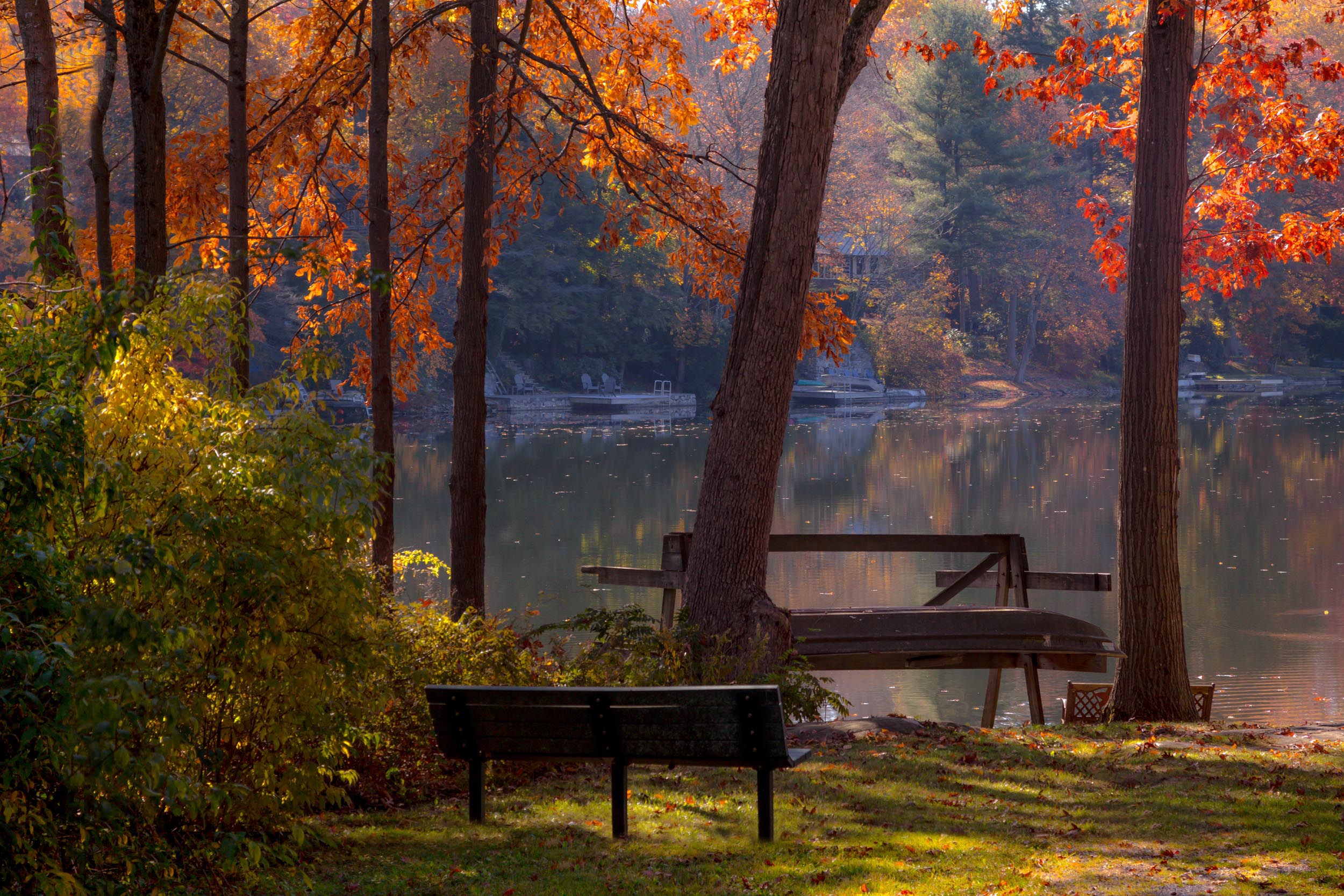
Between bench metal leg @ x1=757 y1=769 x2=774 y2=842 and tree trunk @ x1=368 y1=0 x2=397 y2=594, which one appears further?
tree trunk @ x1=368 y1=0 x2=397 y2=594

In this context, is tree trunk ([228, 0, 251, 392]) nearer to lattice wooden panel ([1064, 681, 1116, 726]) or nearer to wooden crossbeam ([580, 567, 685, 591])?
wooden crossbeam ([580, 567, 685, 591])

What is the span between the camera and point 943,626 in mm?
8422

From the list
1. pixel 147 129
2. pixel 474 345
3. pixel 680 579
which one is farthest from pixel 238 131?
pixel 680 579

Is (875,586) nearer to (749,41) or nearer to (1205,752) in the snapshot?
(749,41)

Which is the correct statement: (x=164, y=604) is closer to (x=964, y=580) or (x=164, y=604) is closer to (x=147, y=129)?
(x=147, y=129)

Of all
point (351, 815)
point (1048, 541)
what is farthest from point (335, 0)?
point (1048, 541)

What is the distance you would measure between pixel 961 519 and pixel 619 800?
718 inches

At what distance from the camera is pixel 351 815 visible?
5.54 metres

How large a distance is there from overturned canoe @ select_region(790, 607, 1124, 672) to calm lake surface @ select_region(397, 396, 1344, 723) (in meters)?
1.85

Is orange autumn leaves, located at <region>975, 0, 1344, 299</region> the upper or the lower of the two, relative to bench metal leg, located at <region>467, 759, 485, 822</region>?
upper

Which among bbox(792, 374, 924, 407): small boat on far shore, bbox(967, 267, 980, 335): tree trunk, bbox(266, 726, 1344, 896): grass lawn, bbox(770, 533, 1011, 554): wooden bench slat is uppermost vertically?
bbox(967, 267, 980, 335): tree trunk

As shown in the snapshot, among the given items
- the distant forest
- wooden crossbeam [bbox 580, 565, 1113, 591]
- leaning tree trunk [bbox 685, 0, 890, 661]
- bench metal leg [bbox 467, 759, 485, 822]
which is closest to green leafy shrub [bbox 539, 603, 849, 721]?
leaning tree trunk [bbox 685, 0, 890, 661]

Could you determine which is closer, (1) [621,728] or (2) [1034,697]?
(1) [621,728]

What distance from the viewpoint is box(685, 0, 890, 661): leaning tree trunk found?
801cm
